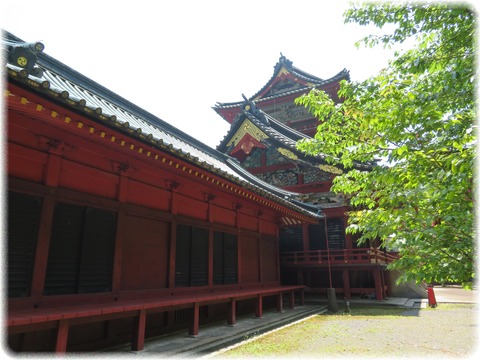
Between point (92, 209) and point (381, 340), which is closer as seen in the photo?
point (92, 209)

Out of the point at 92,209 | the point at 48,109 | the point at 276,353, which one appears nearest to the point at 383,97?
the point at 48,109

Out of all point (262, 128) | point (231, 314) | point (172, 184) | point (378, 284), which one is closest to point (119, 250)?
point (172, 184)

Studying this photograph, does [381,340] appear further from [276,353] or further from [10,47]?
[10,47]

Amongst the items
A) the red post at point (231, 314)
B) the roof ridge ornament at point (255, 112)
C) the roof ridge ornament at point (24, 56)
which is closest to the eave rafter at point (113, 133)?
the roof ridge ornament at point (24, 56)

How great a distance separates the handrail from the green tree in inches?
374

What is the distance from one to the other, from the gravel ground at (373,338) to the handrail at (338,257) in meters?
3.13

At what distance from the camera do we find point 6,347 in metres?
4.69

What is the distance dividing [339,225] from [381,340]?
8428 mm

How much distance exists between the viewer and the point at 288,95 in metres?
23.3

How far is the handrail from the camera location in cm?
1445

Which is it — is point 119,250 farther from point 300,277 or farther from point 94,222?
point 300,277

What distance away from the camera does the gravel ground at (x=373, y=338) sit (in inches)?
258

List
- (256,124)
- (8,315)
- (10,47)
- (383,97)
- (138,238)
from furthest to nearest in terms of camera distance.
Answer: (256,124), (138,238), (383,97), (8,315), (10,47)

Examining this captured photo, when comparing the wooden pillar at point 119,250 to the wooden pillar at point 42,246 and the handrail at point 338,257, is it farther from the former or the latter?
the handrail at point 338,257
